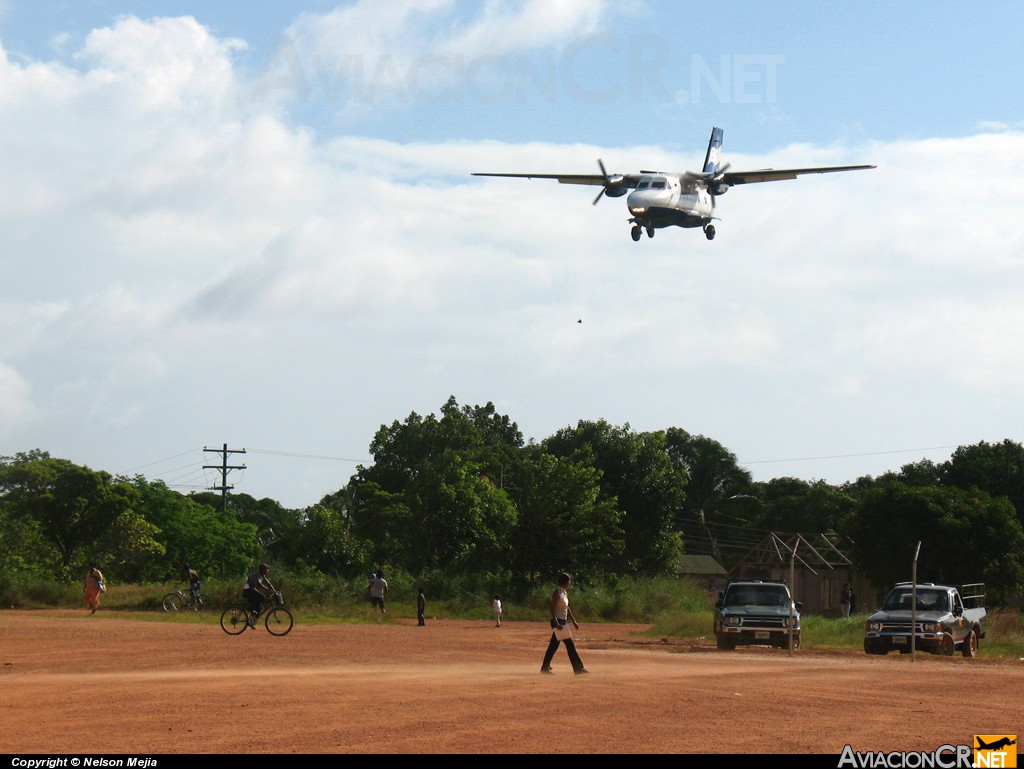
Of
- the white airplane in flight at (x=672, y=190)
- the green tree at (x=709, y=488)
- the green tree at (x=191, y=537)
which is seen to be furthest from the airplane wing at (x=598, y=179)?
the green tree at (x=709, y=488)

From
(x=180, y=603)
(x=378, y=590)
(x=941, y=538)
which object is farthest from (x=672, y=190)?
(x=941, y=538)

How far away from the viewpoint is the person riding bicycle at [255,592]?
28250mm

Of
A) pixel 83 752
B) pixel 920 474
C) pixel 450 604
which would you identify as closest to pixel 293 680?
pixel 83 752

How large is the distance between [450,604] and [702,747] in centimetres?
4102

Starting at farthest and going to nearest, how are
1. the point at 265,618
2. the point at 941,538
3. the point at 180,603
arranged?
the point at 941,538
the point at 180,603
the point at 265,618

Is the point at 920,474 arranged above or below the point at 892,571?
above

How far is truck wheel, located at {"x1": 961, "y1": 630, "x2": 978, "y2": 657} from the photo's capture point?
30.3 meters

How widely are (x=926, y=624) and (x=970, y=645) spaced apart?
240 cm

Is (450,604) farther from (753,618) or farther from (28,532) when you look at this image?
(753,618)

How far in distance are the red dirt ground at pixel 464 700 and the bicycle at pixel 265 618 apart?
1.77m

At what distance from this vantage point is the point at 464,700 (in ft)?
50.1

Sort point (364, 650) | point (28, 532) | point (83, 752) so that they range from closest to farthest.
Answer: point (83, 752), point (364, 650), point (28, 532)

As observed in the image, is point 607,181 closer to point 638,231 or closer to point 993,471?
point 638,231

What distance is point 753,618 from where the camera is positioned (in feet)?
95.6
